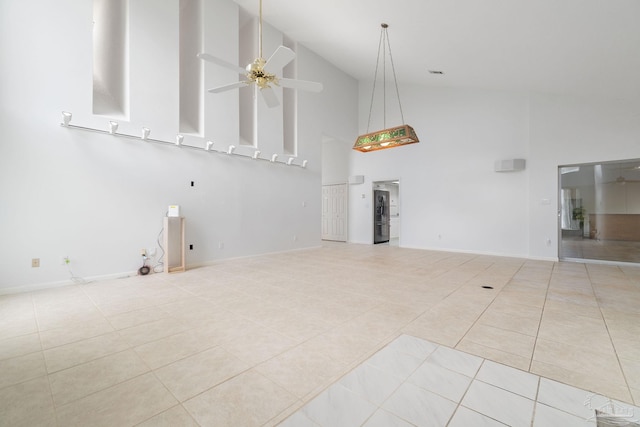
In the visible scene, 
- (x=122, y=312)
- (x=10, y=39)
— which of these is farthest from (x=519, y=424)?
(x=10, y=39)

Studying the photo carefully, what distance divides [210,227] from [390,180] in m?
5.88

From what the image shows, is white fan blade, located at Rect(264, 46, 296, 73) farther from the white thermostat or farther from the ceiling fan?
the white thermostat

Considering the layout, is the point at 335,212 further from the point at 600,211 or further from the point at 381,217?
the point at 600,211

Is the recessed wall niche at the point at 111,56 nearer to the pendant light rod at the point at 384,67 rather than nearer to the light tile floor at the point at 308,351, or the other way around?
the light tile floor at the point at 308,351

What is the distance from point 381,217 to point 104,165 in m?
8.08

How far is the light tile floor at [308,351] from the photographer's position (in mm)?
1574

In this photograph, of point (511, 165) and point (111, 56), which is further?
point (511, 165)

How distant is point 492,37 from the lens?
15.2ft

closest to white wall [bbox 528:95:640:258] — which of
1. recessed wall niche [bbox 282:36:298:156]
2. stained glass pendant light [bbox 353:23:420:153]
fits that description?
stained glass pendant light [bbox 353:23:420:153]

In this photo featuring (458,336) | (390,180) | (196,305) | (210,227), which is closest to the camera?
(458,336)

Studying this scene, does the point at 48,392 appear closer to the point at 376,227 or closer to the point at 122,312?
the point at 122,312

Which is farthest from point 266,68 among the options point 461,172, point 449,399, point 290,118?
point 461,172

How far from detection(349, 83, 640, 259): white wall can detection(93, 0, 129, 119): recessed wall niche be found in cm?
706

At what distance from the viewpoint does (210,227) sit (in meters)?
5.88
